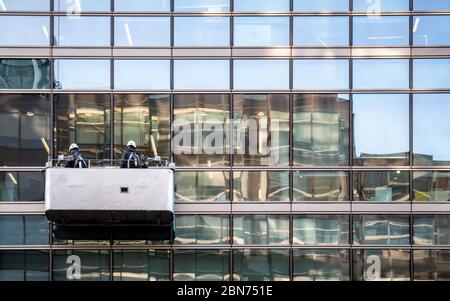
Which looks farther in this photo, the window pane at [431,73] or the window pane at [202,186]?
the window pane at [431,73]

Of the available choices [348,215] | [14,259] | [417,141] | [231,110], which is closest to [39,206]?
[14,259]

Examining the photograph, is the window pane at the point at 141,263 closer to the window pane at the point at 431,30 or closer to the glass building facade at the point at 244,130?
the glass building facade at the point at 244,130

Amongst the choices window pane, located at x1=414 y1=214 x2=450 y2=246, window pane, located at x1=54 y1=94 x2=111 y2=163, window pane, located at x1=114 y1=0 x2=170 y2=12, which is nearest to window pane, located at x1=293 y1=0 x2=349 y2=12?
window pane, located at x1=114 y1=0 x2=170 y2=12

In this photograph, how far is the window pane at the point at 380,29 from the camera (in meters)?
25.4

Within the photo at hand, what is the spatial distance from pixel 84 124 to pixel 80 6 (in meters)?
3.50

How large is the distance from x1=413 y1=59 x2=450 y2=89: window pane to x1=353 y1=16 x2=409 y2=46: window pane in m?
0.97

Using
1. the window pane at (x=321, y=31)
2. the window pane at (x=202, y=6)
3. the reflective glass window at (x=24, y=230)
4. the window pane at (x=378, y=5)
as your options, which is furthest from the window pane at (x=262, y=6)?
the reflective glass window at (x=24, y=230)

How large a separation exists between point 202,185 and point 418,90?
690cm

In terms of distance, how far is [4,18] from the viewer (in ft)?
83.3

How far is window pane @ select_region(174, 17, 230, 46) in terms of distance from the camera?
2542 cm

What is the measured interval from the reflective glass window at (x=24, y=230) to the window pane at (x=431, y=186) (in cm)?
1080

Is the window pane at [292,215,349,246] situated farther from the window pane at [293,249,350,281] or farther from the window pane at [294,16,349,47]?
the window pane at [294,16,349,47]
